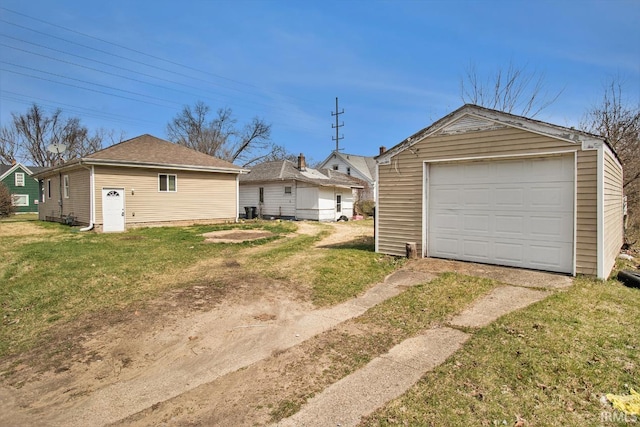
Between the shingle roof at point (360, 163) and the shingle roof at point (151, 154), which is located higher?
the shingle roof at point (360, 163)

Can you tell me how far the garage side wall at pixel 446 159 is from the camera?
22.7 feet

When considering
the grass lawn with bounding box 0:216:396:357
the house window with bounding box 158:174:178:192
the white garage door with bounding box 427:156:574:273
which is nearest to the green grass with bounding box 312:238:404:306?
the grass lawn with bounding box 0:216:396:357

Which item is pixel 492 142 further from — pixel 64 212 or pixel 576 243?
pixel 64 212

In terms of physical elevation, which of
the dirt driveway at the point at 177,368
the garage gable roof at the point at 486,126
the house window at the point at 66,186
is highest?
the garage gable roof at the point at 486,126

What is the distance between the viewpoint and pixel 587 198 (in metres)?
6.89

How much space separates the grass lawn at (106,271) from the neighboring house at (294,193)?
10.9 metres

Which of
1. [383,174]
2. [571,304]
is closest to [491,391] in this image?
[571,304]

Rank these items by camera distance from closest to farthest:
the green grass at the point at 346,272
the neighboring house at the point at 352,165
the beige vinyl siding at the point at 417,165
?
1. the green grass at the point at 346,272
2. the beige vinyl siding at the point at 417,165
3. the neighboring house at the point at 352,165

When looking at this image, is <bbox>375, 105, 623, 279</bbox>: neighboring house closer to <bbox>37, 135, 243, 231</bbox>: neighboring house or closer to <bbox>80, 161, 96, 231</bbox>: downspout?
<bbox>37, 135, 243, 231</bbox>: neighboring house

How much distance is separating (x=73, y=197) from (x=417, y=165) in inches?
670

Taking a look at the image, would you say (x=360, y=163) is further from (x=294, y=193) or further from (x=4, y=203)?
(x=4, y=203)

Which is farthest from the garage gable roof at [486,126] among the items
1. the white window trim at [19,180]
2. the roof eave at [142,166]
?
the white window trim at [19,180]

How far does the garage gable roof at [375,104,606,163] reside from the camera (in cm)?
695

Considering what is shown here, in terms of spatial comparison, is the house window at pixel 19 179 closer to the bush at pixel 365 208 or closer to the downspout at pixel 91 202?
the downspout at pixel 91 202
